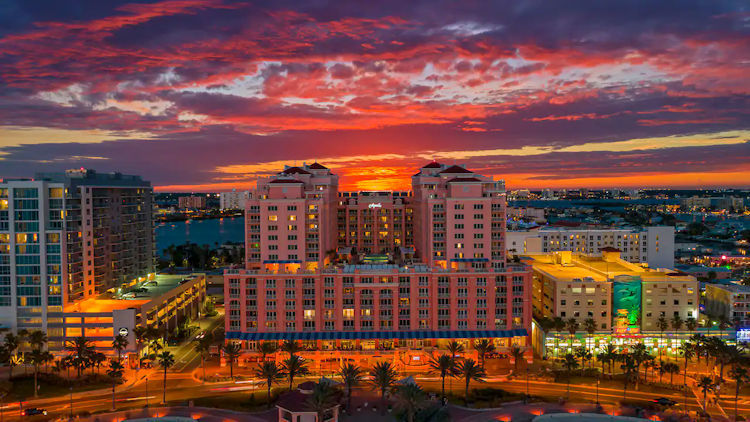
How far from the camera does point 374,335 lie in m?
A: 82.8

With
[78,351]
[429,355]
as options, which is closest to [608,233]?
[429,355]

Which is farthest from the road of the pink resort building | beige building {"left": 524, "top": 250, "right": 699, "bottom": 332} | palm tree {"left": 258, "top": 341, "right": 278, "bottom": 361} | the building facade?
the building facade

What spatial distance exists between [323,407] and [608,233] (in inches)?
5093

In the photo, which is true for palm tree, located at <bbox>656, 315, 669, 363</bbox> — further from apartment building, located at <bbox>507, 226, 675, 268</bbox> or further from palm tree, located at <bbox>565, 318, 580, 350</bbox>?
apartment building, located at <bbox>507, 226, 675, 268</bbox>

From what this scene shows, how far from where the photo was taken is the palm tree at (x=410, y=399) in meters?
53.0

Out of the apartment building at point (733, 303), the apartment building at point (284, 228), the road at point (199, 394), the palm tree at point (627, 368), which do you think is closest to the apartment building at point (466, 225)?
the apartment building at point (284, 228)

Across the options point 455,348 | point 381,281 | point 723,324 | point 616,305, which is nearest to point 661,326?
point 616,305

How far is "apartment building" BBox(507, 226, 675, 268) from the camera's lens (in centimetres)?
15025

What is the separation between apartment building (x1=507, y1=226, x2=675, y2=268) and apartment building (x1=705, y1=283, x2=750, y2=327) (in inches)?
2080

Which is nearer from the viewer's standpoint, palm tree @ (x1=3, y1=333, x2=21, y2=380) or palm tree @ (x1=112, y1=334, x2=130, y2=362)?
palm tree @ (x1=3, y1=333, x2=21, y2=380)

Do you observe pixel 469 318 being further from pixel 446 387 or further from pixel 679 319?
pixel 679 319

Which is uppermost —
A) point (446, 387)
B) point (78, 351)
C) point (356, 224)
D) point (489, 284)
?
point (356, 224)

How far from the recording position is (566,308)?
3438 inches

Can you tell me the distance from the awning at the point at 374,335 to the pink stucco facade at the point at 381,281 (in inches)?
6.8
